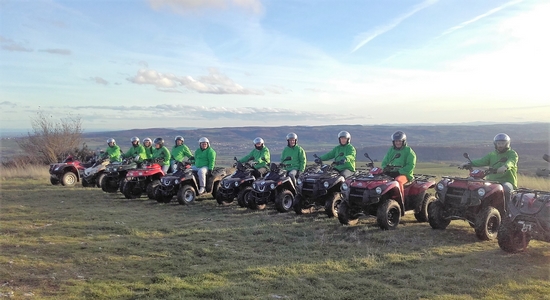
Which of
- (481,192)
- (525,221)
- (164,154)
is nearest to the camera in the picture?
(525,221)

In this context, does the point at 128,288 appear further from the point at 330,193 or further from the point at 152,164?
the point at 152,164

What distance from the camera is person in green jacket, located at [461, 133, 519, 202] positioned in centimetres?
832

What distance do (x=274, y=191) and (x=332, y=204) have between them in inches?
72.0

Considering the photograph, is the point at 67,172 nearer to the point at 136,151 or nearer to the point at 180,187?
the point at 136,151

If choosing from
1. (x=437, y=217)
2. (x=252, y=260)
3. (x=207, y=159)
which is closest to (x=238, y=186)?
(x=207, y=159)

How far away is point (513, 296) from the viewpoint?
16.5ft

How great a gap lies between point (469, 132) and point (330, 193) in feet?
193

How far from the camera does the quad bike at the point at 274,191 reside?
1102 centimetres

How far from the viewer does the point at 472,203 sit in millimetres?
8016

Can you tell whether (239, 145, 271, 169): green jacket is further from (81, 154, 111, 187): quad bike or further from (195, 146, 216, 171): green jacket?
(81, 154, 111, 187): quad bike

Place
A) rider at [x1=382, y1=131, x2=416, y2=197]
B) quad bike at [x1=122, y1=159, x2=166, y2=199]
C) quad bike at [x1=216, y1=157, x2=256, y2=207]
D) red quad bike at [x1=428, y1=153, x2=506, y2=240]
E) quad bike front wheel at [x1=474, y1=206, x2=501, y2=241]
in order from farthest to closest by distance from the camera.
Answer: quad bike at [x1=122, y1=159, x2=166, y2=199] → quad bike at [x1=216, y1=157, x2=256, y2=207] → rider at [x1=382, y1=131, x2=416, y2=197] → red quad bike at [x1=428, y1=153, x2=506, y2=240] → quad bike front wheel at [x1=474, y1=206, x2=501, y2=241]

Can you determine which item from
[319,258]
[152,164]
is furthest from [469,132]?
[319,258]

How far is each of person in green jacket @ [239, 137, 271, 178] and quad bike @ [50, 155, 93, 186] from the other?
8892 mm

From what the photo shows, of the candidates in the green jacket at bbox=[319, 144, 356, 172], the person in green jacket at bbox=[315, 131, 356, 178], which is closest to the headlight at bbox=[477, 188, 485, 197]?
the person in green jacket at bbox=[315, 131, 356, 178]
